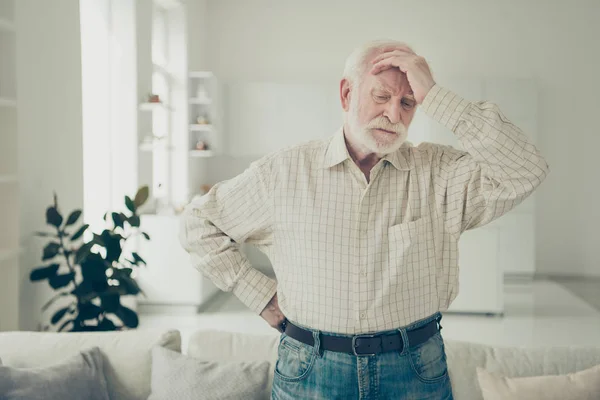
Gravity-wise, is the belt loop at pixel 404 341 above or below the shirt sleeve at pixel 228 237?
below

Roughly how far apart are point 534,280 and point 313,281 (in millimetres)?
6940

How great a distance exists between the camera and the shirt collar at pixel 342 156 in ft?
5.29

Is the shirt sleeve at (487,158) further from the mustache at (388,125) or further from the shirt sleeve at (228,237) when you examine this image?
the shirt sleeve at (228,237)

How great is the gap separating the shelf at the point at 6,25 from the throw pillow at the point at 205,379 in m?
1.89

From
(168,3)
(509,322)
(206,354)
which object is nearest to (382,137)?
(206,354)

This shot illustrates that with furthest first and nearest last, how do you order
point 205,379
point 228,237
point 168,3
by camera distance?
1. point 168,3
2. point 205,379
3. point 228,237

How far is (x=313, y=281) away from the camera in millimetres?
1604

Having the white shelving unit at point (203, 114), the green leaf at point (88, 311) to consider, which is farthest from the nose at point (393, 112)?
the white shelving unit at point (203, 114)

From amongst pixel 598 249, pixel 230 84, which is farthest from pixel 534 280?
pixel 230 84

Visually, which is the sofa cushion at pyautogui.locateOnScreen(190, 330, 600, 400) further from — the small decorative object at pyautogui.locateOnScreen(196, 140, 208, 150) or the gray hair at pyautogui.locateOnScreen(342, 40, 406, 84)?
the small decorative object at pyautogui.locateOnScreen(196, 140, 208, 150)

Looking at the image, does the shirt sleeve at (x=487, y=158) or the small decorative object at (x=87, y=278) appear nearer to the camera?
the shirt sleeve at (x=487, y=158)

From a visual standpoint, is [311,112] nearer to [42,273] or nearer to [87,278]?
[87,278]

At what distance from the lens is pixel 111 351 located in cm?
229

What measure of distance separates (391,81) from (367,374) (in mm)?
675
